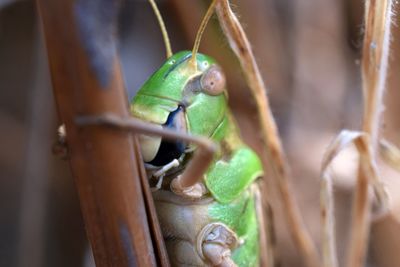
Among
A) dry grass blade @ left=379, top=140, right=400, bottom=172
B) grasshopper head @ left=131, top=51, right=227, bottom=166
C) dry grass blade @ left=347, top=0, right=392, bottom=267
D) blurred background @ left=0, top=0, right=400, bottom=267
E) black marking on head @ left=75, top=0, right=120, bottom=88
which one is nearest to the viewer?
black marking on head @ left=75, top=0, right=120, bottom=88

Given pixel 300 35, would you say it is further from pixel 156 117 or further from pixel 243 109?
pixel 156 117

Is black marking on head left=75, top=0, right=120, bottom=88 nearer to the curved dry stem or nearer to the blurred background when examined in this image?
the curved dry stem

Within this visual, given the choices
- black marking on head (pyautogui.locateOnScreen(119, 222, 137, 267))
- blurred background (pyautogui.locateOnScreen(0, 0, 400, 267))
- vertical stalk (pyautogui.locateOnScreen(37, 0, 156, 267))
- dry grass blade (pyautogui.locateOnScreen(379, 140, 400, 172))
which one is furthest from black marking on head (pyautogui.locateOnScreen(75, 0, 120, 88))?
blurred background (pyautogui.locateOnScreen(0, 0, 400, 267))

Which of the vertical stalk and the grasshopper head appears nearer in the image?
the vertical stalk

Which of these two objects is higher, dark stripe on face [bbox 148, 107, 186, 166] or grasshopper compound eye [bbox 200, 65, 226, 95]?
grasshopper compound eye [bbox 200, 65, 226, 95]

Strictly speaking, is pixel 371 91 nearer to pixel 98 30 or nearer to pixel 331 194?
pixel 331 194

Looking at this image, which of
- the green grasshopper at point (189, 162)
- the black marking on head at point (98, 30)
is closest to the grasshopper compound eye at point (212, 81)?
the green grasshopper at point (189, 162)

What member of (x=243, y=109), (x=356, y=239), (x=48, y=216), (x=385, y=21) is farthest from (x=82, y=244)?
(x=385, y=21)
